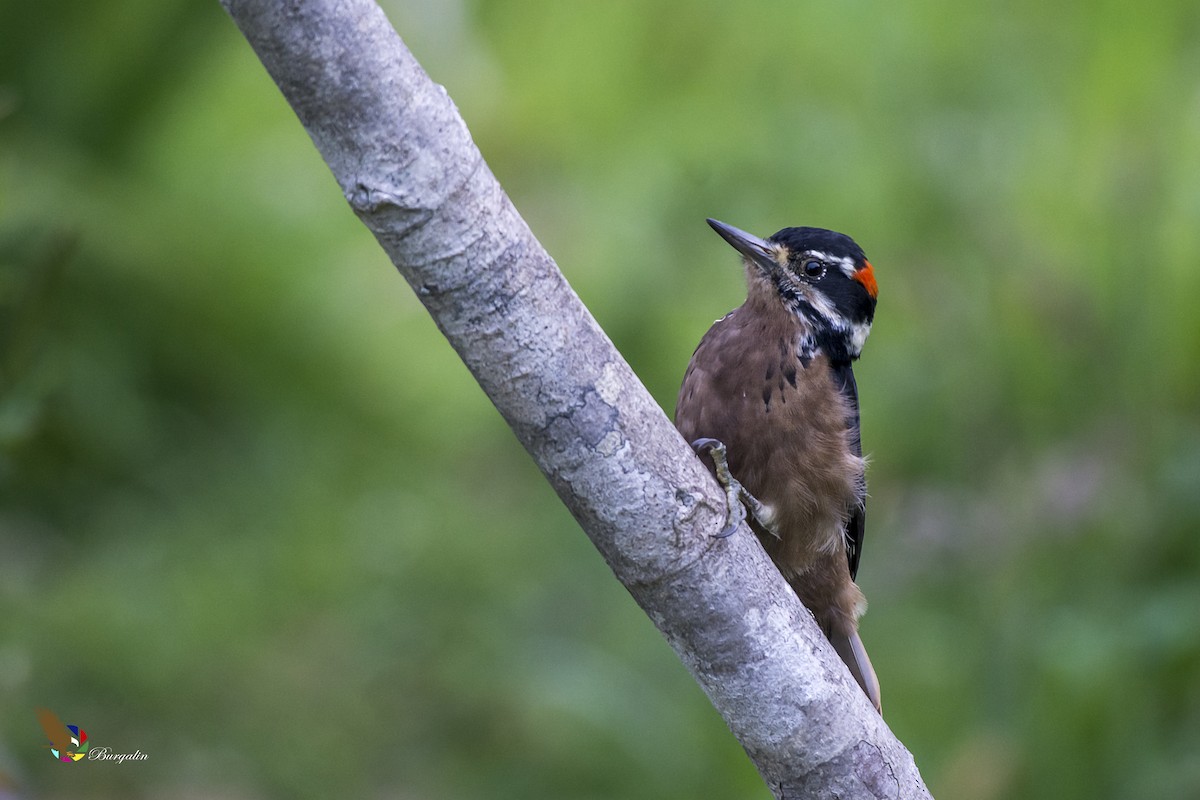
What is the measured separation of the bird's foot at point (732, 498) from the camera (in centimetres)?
190

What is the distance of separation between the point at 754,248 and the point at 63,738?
2.17m

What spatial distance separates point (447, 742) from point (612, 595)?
81 centimetres

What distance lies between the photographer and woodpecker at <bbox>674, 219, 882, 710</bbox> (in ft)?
8.73

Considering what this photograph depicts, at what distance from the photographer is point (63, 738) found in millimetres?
3258

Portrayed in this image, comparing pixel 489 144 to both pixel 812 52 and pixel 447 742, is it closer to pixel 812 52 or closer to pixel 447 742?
pixel 812 52

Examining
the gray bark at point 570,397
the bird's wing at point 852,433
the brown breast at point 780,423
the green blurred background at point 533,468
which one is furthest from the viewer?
the green blurred background at point 533,468

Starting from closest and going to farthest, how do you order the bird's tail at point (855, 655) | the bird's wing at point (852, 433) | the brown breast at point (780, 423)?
the brown breast at point (780, 423)
the bird's wing at point (852, 433)
the bird's tail at point (855, 655)

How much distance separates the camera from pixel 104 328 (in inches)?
173

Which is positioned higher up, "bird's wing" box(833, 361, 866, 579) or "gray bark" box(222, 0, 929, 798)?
"bird's wing" box(833, 361, 866, 579)

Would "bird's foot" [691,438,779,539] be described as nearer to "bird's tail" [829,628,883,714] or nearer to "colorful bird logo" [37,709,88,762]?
"bird's tail" [829,628,883,714]

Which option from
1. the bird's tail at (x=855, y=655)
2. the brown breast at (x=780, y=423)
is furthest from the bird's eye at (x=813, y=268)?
the bird's tail at (x=855, y=655)

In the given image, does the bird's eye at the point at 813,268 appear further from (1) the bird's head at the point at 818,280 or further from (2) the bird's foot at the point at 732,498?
(2) the bird's foot at the point at 732,498

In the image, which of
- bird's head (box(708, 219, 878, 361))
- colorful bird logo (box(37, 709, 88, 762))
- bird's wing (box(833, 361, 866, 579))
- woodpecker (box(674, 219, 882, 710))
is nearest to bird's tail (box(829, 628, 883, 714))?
woodpecker (box(674, 219, 882, 710))

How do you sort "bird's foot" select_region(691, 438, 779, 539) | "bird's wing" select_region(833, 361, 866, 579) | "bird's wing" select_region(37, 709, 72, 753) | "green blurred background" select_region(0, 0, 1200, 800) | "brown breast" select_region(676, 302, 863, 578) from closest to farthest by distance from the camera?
"bird's foot" select_region(691, 438, 779, 539)
"brown breast" select_region(676, 302, 863, 578)
"bird's wing" select_region(833, 361, 866, 579)
"bird's wing" select_region(37, 709, 72, 753)
"green blurred background" select_region(0, 0, 1200, 800)
